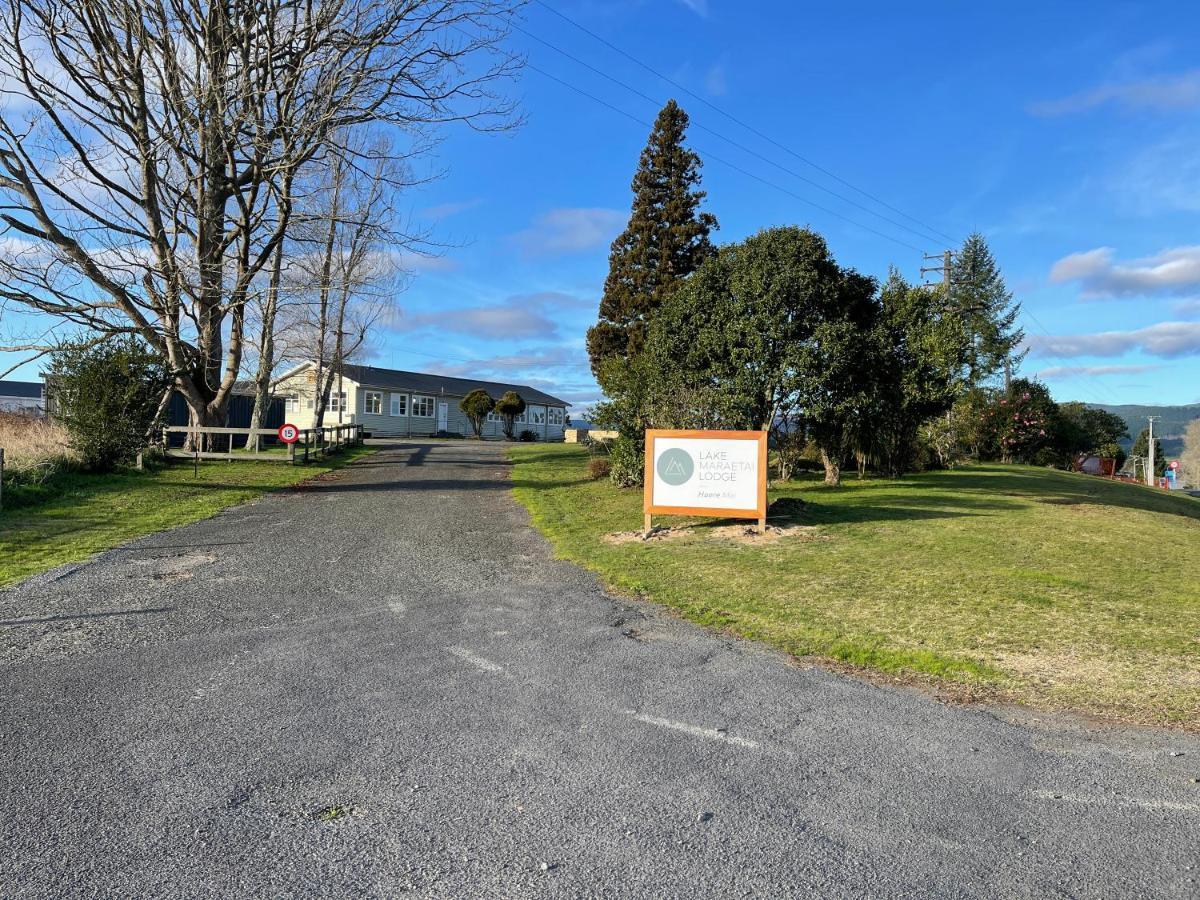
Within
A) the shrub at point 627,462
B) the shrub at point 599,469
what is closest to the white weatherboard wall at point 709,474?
the shrub at point 627,462

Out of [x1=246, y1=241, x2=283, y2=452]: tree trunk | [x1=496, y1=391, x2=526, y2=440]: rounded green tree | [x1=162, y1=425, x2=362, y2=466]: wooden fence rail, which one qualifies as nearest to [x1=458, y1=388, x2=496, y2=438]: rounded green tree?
[x1=496, y1=391, x2=526, y2=440]: rounded green tree

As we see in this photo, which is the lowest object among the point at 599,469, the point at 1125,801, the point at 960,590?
the point at 1125,801

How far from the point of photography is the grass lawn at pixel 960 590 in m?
5.03

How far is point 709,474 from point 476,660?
6524 millimetres

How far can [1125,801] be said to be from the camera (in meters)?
3.25

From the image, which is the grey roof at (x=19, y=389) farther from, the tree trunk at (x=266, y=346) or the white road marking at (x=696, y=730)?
the white road marking at (x=696, y=730)

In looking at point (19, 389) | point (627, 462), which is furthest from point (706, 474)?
point (19, 389)

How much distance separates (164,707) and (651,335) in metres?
14.0

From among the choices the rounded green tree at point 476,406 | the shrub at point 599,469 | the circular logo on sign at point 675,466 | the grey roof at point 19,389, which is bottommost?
the shrub at point 599,469

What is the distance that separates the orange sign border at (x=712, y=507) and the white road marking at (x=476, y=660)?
19.6 ft

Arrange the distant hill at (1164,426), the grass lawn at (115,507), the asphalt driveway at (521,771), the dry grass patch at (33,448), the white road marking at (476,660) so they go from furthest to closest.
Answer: the distant hill at (1164,426), the dry grass patch at (33,448), the grass lawn at (115,507), the white road marking at (476,660), the asphalt driveway at (521,771)

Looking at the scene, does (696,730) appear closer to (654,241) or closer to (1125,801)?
(1125,801)

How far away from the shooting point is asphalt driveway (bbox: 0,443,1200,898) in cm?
268

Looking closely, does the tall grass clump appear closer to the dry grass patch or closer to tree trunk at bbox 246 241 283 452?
the dry grass patch
